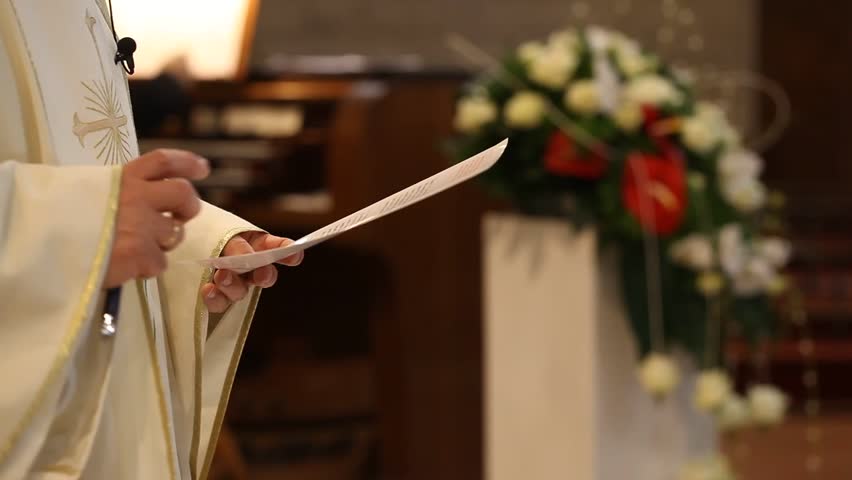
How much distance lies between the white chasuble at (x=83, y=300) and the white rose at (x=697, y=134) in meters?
1.75

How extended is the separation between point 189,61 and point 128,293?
220 centimetres

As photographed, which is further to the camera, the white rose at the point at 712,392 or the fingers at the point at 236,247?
the white rose at the point at 712,392

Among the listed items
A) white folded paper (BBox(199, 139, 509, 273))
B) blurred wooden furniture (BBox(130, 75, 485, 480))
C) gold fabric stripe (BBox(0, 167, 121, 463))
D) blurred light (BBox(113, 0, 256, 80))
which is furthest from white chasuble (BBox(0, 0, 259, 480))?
blurred wooden furniture (BBox(130, 75, 485, 480))

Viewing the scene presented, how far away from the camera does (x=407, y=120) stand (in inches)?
188

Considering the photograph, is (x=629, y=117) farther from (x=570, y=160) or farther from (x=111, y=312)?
(x=111, y=312)

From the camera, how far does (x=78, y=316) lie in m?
1.25

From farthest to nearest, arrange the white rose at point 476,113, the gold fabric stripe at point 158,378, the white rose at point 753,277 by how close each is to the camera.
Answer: the white rose at point 476,113, the white rose at point 753,277, the gold fabric stripe at point 158,378

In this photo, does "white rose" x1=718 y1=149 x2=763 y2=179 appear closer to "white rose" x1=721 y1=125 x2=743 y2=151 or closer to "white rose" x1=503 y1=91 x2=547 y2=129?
"white rose" x1=721 y1=125 x2=743 y2=151

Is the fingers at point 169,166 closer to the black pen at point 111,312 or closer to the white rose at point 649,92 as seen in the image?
the black pen at point 111,312

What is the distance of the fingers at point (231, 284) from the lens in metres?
1.51

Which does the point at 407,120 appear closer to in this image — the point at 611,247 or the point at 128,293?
the point at 611,247

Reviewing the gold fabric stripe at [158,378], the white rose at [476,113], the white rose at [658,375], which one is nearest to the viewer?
the gold fabric stripe at [158,378]

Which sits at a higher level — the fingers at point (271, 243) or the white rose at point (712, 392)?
the fingers at point (271, 243)

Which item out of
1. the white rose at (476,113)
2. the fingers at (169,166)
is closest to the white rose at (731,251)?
the white rose at (476,113)
